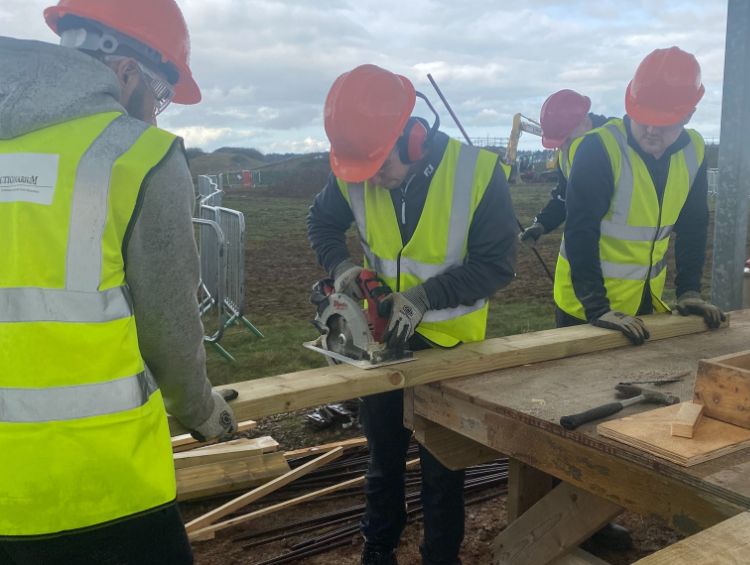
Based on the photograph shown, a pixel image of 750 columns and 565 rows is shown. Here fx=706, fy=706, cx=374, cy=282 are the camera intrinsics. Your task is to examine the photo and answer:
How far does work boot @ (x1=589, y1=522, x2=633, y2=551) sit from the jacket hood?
3.50 metres

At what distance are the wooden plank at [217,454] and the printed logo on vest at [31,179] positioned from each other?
2.91m

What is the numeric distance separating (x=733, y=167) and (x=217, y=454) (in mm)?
3645

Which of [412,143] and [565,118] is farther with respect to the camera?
[565,118]

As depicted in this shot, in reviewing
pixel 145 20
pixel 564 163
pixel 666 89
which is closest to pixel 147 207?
pixel 145 20

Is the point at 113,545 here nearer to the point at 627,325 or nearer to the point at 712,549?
the point at 712,549

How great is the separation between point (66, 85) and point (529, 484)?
98.5 inches

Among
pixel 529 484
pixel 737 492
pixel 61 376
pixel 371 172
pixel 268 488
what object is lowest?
pixel 268 488

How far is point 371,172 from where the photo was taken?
9.77 feet

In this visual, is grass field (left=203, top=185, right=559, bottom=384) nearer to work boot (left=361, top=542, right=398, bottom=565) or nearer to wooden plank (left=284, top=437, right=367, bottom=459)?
wooden plank (left=284, top=437, right=367, bottom=459)

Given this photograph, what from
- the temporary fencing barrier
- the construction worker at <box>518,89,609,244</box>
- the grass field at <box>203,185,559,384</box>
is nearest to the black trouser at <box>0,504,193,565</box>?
the construction worker at <box>518,89,609,244</box>

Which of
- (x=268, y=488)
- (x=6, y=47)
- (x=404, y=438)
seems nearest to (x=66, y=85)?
(x=6, y=47)

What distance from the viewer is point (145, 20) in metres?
2.03

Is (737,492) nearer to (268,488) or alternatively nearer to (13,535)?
(13,535)

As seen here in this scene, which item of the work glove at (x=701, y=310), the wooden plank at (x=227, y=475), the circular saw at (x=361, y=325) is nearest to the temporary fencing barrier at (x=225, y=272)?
the wooden plank at (x=227, y=475)
